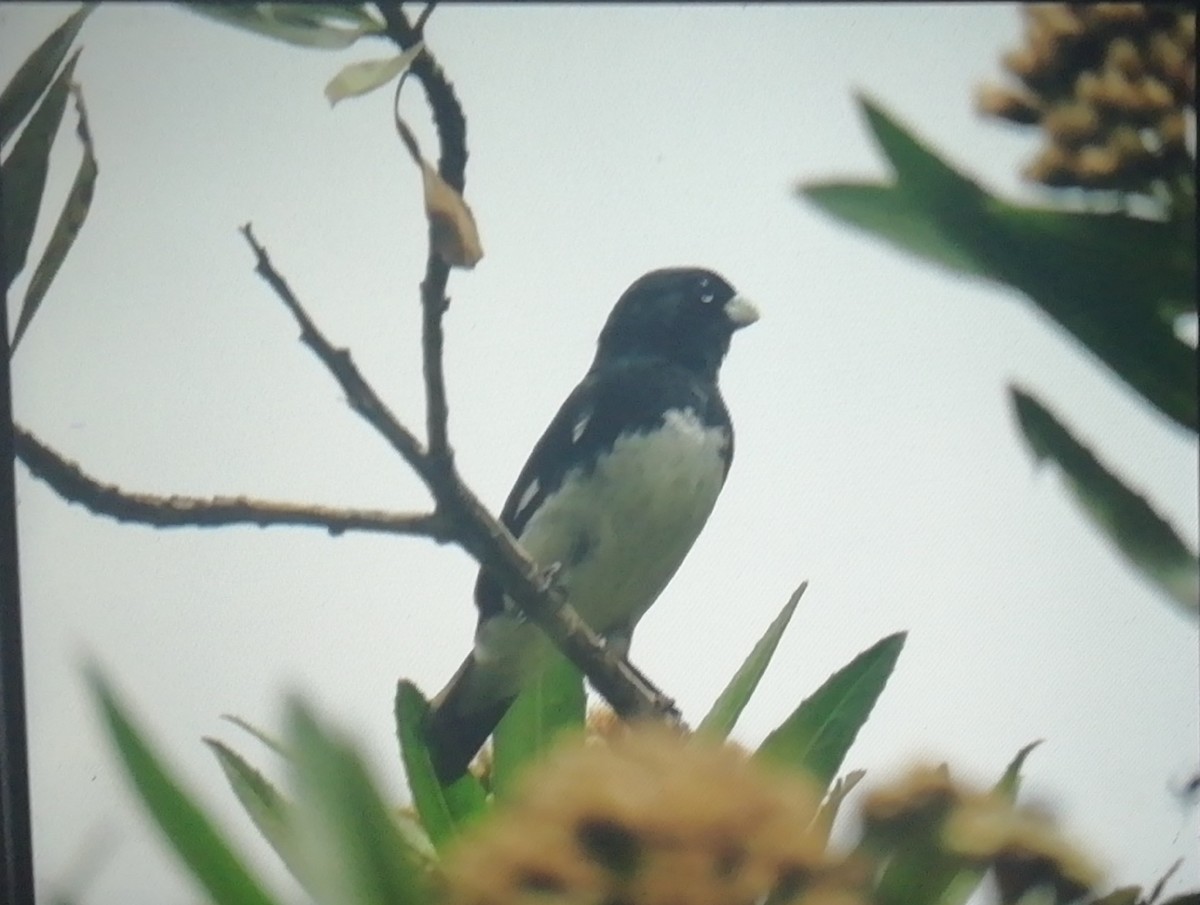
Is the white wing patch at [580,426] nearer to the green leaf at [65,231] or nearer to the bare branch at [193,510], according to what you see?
the bare branch at [193,510]

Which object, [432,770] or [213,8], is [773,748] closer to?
[432,770]

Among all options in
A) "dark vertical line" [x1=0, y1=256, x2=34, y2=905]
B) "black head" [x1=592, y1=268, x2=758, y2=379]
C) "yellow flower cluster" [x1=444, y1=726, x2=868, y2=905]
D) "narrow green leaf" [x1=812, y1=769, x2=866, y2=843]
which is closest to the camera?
"yellow flower cluster" [x1=444, y1=726, x2=868, y2=905]

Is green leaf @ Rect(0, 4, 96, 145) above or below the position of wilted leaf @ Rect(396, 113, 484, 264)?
above

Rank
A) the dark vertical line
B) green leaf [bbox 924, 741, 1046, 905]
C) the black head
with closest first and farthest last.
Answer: green leaf [bbox 924, 741, 1046, 905] → the dark vertical line → the black head

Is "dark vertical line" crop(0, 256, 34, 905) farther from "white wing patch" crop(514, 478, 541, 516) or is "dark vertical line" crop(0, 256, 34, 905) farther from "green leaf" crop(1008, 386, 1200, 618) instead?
"green leaf" crop(1008, 386, 1200, 618)

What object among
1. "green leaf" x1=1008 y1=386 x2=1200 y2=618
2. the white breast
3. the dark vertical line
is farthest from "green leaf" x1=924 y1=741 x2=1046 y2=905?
the dark vertical line

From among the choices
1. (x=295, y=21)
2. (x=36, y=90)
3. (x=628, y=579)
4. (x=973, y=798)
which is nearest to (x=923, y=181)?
(x=973, y=798)
